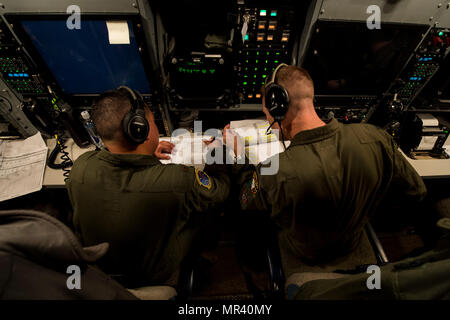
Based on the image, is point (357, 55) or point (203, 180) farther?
point (357, 55)

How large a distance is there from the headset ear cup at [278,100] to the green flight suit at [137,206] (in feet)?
1.59

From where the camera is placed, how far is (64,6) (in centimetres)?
92

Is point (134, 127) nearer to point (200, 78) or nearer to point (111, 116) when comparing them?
point (111, 116)

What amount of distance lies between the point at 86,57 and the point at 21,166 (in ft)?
2.77

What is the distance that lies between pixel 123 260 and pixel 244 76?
→ 3.86 feet

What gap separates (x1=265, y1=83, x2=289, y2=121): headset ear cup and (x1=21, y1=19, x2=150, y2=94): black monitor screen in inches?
28.3

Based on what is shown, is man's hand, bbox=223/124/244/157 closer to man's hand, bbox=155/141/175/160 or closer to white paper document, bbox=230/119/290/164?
white paper document, bbox=230/119/290/164

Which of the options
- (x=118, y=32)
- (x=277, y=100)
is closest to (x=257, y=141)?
(x=277, y=100)

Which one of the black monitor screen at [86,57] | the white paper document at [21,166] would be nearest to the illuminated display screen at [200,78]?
the black monitor screen at [86,57]

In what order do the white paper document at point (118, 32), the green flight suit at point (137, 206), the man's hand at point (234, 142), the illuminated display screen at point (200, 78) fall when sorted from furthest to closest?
the man's hand at point (234, 142)
the illuminated display screen at point (200, 78)
the white paper document at point (118, 32)
the green flight suit at point (137, 206)

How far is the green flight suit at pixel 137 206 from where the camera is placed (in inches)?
33.8

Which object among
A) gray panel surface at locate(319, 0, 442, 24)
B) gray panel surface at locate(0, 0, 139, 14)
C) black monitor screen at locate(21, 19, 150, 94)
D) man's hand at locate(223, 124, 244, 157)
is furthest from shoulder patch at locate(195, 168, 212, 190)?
gray panel surface at locate(319, 0, 442, 24)

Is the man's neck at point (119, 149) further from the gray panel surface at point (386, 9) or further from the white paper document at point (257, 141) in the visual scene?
the gray panel surface at point (386, 9)

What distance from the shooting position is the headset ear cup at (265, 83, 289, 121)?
1002 millimetres
